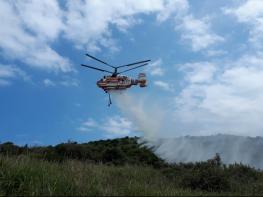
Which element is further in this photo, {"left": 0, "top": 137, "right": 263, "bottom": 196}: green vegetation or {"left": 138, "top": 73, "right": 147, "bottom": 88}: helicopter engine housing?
{"left": 138, "top": 73, "right": 147, "bottom": 88}: helicopter engine housing

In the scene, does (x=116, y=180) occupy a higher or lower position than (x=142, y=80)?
lower

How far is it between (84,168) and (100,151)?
1247cm

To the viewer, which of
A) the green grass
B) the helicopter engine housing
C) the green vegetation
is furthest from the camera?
the helicopter engine housing

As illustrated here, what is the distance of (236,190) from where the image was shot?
44.7 ft

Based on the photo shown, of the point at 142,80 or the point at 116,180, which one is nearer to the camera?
the point at 116,180

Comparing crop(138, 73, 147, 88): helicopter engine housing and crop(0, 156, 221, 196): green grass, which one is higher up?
crop(138, 73, 147, 88): helicopter engine housing

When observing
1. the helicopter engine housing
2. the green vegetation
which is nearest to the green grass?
the green vegetation

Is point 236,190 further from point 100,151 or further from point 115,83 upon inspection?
point 115,83

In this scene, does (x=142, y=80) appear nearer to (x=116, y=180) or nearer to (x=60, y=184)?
(x=116, y=180)

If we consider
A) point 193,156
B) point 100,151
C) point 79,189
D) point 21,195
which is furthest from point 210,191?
point 100,151

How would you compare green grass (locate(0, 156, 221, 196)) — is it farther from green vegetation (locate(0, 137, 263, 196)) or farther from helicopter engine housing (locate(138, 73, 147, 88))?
helicopter engine housing (locate(138, 73, 147, 88))

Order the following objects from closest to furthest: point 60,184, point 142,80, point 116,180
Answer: point 60,184 → point 116,180 → point 142,80

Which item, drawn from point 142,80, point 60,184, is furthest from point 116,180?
point 142,80

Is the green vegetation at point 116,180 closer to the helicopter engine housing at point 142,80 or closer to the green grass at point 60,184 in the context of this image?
the green grass at point 60,184
